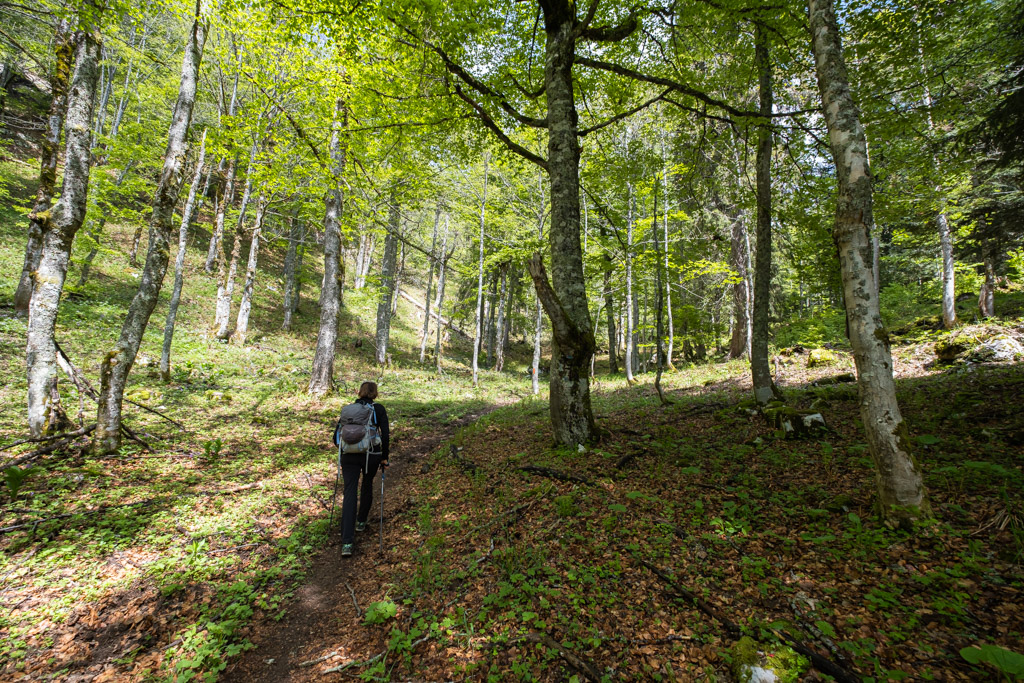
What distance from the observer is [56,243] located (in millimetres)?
6133

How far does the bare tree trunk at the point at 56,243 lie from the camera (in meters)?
6.07

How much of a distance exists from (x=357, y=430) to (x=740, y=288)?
1839cm

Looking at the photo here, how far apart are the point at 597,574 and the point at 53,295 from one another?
9.20 m

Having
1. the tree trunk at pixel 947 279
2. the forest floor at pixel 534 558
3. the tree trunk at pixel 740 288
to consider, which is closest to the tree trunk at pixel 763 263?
the forest floor at pixel 534 558

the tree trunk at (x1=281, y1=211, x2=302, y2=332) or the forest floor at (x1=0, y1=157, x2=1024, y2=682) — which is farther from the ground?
the tree trunk at (x1=281, y1=211, x2=302, y2=332)

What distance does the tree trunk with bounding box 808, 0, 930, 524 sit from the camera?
12.0 feet

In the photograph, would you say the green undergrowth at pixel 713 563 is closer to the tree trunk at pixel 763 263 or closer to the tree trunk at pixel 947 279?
the tree trunk at pixel 763 263

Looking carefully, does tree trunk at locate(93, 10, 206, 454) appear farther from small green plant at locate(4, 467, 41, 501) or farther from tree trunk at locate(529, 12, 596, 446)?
tree trunk at locate(529, 12, 596, 446)

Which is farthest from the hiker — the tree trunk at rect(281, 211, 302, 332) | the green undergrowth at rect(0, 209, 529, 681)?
the tree trunk at rect(281, 211, 302, 332)

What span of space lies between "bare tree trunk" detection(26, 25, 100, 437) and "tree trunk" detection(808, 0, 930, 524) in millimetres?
10833

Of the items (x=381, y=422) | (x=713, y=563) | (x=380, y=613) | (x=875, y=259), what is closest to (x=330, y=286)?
(x=381, y=422)

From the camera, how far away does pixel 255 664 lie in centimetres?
337

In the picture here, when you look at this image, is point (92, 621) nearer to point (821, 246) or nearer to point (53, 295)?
point (53, 295)

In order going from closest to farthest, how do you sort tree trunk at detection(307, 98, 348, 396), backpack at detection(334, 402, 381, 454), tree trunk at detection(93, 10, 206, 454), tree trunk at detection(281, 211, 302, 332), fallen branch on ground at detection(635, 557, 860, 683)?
fallen branch on ground at detection(635, 557, 860, 683), backpack at detection(334, 402, 381, 454), tree trunk at detection(93, 10, 206, 454), tree trunk at detection(307, 98, 348, 396), tree trunk at detection(281, 211, 302, 332)
